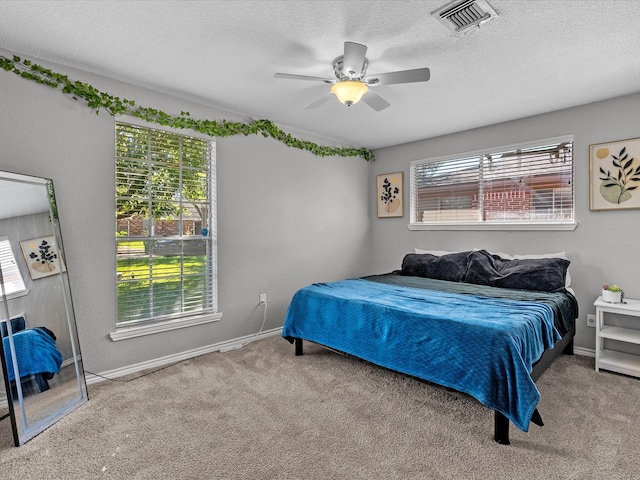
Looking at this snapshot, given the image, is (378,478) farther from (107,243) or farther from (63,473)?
(107,243)

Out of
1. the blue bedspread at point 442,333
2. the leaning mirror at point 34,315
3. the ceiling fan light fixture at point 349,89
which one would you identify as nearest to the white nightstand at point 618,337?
the blue bedspread at point 442,333

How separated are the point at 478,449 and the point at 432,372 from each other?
0.47m

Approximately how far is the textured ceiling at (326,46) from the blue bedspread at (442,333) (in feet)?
5.81

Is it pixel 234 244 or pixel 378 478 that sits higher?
pixel 234 244

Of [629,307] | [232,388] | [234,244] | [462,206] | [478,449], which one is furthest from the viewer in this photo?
[462,206]

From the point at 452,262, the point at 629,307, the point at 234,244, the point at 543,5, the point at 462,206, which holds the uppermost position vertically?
the point at 543,5

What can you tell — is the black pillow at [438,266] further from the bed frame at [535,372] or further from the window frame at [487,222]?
the bed frame at [535,372]

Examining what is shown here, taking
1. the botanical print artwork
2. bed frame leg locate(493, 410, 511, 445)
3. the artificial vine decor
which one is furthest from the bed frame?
the artificial vine decor

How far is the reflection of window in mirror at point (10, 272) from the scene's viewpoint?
200 centimetres

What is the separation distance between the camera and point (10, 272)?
2.03m

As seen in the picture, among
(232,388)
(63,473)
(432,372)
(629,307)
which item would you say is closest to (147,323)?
(232,388)

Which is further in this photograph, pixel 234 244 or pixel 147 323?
pixel 234 244

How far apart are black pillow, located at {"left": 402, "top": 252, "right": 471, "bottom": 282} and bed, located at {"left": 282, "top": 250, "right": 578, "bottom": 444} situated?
11 mm

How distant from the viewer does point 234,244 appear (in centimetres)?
356
